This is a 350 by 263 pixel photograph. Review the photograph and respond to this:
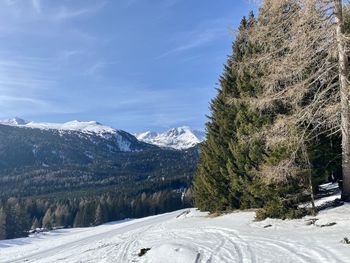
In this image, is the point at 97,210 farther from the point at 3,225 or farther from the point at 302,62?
the point at 302,62

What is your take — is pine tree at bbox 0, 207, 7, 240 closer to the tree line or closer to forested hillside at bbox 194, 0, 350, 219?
the tree line

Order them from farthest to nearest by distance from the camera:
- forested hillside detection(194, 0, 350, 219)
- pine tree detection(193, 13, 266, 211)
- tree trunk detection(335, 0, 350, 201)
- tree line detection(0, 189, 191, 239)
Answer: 1. tree line detection(0, 189, 191, 239)
2. pine tree detection(193, 13, 266, 211)
3. forested hillside detection(194, 0, 350, 219)
4. tree trunk detection(335, 0, 350, 201)

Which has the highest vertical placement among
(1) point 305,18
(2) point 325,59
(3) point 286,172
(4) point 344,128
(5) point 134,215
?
(1) point 305,18

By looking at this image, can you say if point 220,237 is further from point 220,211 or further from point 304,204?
point 220,211

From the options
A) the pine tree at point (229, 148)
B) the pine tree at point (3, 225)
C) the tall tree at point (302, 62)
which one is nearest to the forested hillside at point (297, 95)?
the tall tree at point (302, 62)

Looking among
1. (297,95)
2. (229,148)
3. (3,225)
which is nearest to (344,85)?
(297,95)

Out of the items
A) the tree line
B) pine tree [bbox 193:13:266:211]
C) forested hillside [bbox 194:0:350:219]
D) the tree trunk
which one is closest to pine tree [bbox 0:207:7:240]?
the tree line

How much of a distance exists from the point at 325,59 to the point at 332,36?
79 cm

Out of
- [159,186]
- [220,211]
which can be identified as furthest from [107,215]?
[220,211]

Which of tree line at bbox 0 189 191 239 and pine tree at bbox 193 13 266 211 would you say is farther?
tree line at bbox 0 189 191 239

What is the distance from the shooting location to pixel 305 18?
1198 centimetres

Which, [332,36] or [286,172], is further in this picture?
[286,172]

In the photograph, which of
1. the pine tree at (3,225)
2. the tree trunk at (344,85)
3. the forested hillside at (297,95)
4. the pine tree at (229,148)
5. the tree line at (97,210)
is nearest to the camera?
the tree trunk at (344,85)

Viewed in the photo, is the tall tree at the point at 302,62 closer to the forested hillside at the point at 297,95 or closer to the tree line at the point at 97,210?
the forested hillside at the point at 297,95
